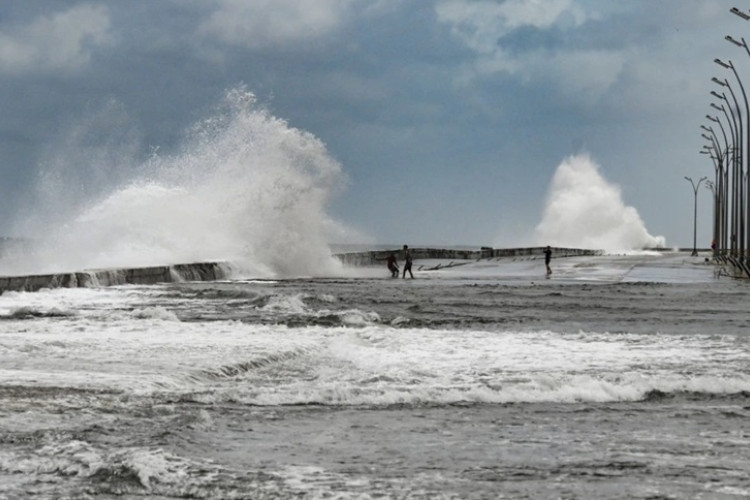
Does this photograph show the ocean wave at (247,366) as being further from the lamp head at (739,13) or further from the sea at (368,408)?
the lamp head at (739,13)

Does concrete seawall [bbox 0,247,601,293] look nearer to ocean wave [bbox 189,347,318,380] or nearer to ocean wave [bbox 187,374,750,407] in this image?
ocean wave [bbox 189,347,318,380]

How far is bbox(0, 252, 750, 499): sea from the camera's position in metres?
5.65

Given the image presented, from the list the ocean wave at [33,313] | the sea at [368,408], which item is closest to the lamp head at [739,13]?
the sea at [368,408]

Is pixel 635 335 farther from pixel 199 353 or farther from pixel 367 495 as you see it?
pixel 367 495

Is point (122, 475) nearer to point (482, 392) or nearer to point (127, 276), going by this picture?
point (482, 392)

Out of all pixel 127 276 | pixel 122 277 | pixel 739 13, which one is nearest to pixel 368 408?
pixel 122 277

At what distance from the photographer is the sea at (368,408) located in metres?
5.65

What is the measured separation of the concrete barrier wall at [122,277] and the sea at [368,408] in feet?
22.4

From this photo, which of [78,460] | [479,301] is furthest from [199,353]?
[479,301]

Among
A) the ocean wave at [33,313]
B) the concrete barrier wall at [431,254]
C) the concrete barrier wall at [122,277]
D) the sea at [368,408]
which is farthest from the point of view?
the concrete barrier wall at [431,254]

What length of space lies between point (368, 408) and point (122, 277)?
23030 millimetres

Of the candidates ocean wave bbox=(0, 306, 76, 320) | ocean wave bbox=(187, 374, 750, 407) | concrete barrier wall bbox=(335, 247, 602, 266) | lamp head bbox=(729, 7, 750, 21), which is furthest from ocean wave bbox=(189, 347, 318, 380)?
concrete barrier wall bbox=(335, 247, 602, 266)

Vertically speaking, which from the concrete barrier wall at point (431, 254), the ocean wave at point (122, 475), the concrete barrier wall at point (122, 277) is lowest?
the ocean wave at point (122, 475)

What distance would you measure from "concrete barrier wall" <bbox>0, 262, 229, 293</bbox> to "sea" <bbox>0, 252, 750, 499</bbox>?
269 inches
